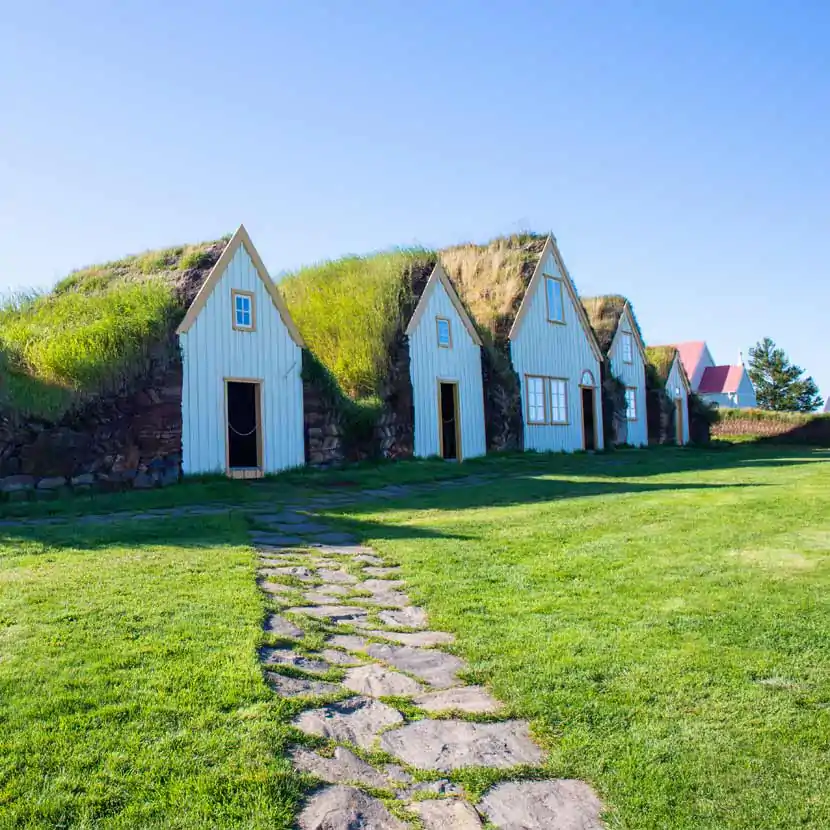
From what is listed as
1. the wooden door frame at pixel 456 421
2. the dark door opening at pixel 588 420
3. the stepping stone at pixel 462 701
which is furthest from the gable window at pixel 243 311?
the dark door opening at pixel 588 420

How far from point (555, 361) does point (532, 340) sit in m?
1.32

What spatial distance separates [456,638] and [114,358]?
33.9 ft

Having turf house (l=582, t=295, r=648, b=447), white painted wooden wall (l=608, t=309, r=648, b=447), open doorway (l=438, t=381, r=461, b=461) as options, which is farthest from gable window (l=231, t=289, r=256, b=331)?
Result: white painted wooden wall (l=608, t=309, r=648, b=447)

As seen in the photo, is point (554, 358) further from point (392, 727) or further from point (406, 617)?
point (392, 727)

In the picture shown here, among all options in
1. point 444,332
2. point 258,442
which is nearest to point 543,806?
point 258,442

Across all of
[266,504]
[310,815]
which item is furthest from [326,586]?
[266,504]

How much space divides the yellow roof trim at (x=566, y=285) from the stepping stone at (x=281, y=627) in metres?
18.1

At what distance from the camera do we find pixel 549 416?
78.8ft

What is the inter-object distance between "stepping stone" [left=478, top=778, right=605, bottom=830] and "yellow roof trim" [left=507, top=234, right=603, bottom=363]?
65.8ft

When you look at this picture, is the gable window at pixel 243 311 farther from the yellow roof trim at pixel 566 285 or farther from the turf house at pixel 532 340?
the yellow roof trim at pixel 566 285

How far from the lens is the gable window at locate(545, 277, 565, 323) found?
2466 centimetres

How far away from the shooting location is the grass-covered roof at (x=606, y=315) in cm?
2912

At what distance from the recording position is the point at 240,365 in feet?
51.1

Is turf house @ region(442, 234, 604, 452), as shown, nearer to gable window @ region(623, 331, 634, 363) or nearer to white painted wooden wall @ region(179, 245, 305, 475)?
gable window @ region(623, 331, 634, 363)
